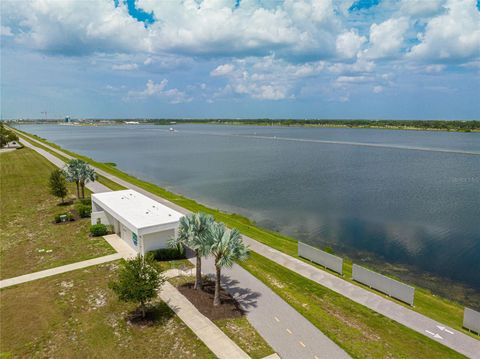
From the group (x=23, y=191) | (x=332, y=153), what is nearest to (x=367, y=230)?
(x=23, y=191)

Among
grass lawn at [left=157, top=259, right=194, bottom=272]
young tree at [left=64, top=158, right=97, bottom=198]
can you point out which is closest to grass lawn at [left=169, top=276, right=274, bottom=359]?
grass lawn at [left=157, top=259, right=194, bottom=272]

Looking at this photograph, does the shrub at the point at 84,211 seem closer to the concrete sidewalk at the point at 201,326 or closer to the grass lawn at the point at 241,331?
the concrete sidewalk at the point at 201,326

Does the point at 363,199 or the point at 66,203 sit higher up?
the point at 66,203

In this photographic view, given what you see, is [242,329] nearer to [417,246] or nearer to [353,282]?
[353,282]

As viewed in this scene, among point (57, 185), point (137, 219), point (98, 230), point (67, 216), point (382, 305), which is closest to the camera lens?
point (382, 305)

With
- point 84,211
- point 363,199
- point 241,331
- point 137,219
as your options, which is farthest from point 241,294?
point 363,199

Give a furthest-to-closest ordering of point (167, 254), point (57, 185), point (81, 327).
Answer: point (57, 185) → point (167, 254) → point (81, 327)

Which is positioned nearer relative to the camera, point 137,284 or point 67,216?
point 137,284

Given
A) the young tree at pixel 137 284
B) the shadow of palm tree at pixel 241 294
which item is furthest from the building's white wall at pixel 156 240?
the young tree at pixel 137 284

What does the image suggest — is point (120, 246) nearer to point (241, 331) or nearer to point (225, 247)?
point (225, 247)
